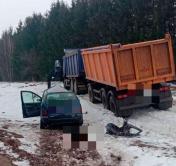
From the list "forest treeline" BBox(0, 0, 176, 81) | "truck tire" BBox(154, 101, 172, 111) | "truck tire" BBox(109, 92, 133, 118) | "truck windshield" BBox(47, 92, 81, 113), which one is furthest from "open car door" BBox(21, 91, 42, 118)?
"forest treeline" BBox(0, 0, 176, 81)

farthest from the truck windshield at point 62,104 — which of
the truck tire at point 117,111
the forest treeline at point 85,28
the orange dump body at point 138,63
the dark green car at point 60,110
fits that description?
the forest treeline at point 85,28

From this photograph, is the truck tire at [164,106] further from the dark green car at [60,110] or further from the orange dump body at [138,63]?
the dark green car at [60,110]

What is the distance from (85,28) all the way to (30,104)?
4310cm

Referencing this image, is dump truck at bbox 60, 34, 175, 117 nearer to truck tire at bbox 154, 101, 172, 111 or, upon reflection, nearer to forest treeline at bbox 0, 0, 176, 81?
truck tire at bbox 154, 101, 172, 111

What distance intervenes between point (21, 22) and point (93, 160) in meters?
92.8

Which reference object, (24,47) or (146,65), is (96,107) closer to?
(146,65)

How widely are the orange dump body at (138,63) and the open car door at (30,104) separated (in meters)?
3.10

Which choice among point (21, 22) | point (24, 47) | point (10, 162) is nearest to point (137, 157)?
point (10, 162)

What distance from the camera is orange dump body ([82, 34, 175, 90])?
17.9 metres

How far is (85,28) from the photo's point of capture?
5956cm

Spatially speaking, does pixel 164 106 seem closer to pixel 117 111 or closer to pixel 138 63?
pixel 117 111

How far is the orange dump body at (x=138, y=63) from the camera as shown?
17.9 m

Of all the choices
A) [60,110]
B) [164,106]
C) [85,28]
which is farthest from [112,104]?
[85,28]

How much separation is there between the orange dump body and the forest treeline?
2304cm
